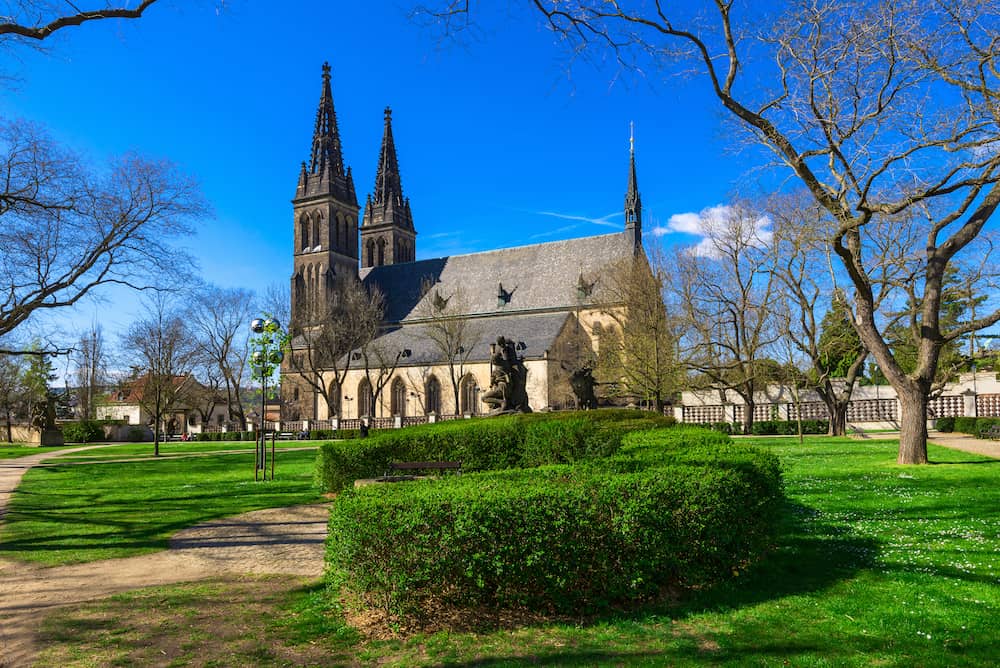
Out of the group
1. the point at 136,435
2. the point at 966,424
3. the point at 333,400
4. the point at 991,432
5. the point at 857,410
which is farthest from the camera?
the point at 333,400

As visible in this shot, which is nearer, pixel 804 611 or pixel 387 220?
pixel 804 611

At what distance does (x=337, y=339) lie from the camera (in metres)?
58.1

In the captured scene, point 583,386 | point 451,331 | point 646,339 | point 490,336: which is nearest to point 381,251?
point 490,336

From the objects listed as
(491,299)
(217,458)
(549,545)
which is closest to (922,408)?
(549,545)

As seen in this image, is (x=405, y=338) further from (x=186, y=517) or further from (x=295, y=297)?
(x=186, y=517)

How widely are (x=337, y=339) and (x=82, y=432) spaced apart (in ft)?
67.2

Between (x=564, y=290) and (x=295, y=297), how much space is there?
1070 inches

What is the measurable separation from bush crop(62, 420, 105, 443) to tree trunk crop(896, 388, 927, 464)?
49.0 metres

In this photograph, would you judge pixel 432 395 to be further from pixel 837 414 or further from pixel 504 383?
pixel 504 383

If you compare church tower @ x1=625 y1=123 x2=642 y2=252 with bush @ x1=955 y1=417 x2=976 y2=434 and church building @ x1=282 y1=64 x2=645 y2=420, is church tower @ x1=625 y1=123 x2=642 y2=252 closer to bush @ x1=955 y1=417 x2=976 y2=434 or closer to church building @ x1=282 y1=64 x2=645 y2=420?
church building @ x1=282 y1=64 x2=645 y2=420

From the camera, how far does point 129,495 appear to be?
14.3 meters

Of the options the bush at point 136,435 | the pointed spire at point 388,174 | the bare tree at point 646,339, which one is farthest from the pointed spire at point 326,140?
the bare tree at point 646,339

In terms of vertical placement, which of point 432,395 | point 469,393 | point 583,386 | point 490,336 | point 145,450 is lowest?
point 145,450

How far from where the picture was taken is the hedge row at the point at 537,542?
5.19 meters
